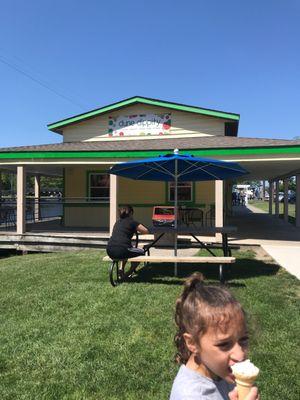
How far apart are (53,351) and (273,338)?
96.8 inches

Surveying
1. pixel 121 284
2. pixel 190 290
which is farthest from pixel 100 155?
pixel 190 290

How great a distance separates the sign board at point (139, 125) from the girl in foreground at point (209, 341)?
15.2m

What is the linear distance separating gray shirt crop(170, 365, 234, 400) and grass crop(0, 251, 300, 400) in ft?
1.13

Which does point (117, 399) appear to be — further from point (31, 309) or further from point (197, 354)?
point (31, 309)

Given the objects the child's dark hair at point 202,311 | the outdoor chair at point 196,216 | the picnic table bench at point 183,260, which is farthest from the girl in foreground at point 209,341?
the outdoor chair at point 196,216

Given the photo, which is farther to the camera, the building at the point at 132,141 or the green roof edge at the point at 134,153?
the building at the point at 132,141

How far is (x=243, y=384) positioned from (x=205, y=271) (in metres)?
7.11

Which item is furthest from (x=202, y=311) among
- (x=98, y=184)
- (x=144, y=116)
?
(x=144, y=116)

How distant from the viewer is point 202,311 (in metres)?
1.69

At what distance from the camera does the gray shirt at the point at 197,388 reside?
1.69 meters

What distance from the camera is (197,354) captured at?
1.72 meters

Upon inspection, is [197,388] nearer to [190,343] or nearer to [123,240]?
[190,343]

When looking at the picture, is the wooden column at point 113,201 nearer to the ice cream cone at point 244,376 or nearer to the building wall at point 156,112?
the building wall at point 156,112

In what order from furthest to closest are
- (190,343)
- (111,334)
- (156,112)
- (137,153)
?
1. (156,112)
2. (137,153)
3. (111,334)
4. (190,343)
